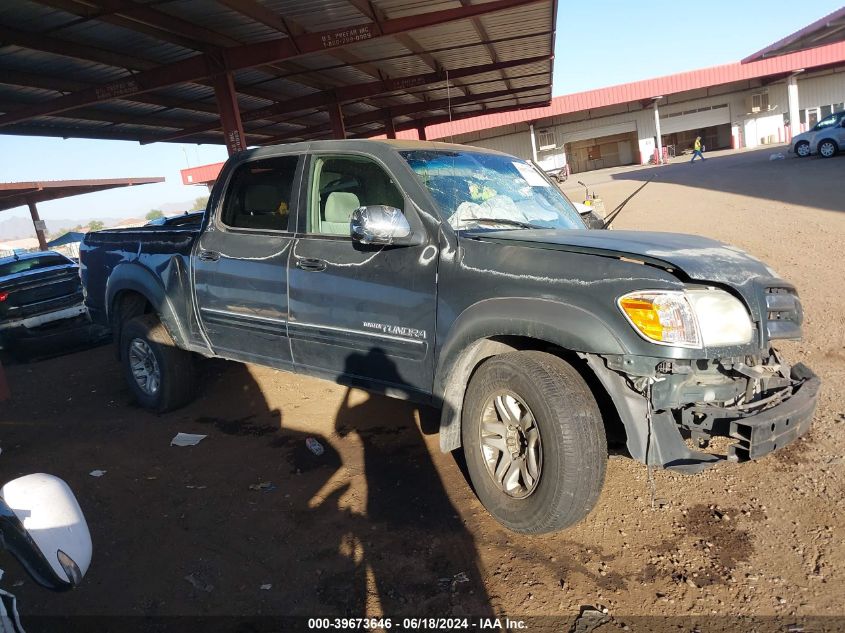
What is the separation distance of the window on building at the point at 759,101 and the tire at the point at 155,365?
4555 centimetres

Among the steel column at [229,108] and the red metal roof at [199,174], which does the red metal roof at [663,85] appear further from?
the steel column at [229,108]

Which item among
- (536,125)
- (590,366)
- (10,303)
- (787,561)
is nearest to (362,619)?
(590,366)

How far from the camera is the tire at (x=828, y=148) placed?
21.4 metres

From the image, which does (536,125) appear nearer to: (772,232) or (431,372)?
(772,232)

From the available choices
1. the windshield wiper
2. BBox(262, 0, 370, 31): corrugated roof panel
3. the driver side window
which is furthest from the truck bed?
BBox(262, 0, 370, 31): corrugated roof panel

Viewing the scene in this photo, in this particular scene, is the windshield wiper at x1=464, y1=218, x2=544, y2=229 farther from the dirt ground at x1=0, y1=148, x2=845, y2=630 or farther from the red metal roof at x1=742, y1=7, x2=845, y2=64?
the red metal roof at x1=742, y1=7, x2=845, y2=64

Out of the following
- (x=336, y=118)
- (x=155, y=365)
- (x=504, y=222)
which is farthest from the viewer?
(x=336, y=118)

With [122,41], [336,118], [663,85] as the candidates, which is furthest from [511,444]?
[663,85]

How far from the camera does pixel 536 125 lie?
41.8 m

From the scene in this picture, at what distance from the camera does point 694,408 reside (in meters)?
2.53

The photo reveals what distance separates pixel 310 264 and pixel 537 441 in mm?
1749

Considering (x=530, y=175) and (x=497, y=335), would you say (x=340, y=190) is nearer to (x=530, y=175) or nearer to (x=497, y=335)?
(x=530, y=175)

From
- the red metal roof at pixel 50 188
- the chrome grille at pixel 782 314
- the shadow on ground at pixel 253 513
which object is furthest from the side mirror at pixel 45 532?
the red metal roof at pixel 50 188

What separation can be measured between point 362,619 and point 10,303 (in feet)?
23.6
